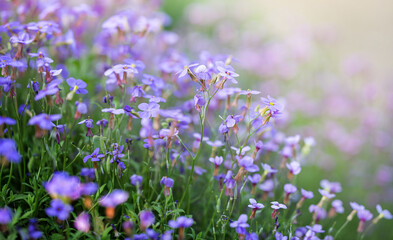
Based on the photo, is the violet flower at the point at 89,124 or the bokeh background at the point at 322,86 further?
the bokeh background at the point at 322,86

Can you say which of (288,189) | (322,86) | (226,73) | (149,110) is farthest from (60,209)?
(322,86)

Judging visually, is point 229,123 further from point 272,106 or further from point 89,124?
point 89,124

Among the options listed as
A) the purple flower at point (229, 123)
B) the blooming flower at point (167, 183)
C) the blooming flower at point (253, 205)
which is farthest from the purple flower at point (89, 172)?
the blooming flower at point (253, 205)

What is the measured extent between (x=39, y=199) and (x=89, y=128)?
47 cm

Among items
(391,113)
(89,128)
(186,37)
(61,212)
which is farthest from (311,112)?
(61,212)

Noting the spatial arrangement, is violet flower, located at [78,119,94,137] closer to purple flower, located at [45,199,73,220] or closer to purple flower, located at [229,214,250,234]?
purple flower, located at [45,199,73,220]

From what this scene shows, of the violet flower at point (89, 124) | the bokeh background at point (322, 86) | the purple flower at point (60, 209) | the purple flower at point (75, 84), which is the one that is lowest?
the bokeh background at point (322, 86)

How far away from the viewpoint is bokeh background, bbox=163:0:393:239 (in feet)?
13.3

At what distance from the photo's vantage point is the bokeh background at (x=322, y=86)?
4.07 m

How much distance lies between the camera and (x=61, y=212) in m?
1.43

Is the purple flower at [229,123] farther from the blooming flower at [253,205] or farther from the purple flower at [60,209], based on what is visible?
the purple flower at [60,209]

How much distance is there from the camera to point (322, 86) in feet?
17.5

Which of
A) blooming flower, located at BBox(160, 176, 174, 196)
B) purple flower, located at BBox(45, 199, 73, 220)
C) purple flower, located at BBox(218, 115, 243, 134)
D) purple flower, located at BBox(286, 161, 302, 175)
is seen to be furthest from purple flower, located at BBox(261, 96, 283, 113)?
purple flower, located at BBox(45, 199, 73, 220)

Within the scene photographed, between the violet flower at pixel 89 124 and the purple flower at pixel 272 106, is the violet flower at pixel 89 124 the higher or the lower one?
the lower one
